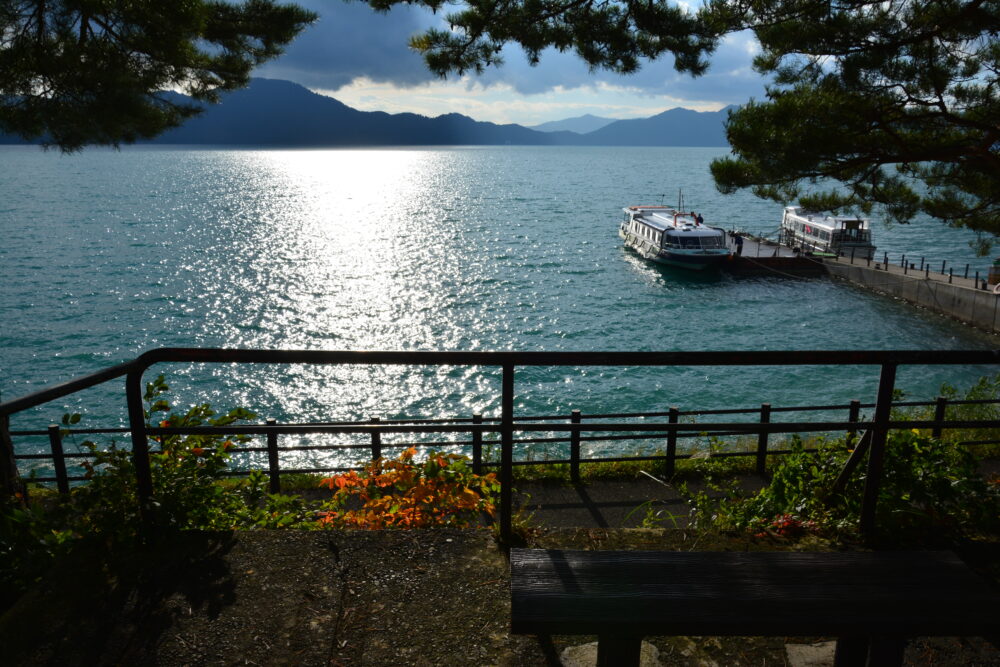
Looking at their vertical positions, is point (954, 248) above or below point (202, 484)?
below

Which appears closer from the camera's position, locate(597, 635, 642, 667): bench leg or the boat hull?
locate(597, 635, 642, 667): bench leg

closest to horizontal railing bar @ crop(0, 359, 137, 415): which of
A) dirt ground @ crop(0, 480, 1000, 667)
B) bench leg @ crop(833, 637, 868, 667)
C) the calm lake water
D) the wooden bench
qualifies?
dirt ground @ crop(0, 480, 1000, 667)

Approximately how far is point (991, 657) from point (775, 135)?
29.4 feet

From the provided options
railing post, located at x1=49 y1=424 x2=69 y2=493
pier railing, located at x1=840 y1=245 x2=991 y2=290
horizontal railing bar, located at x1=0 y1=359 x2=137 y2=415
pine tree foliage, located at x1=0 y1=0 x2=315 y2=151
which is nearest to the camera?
horizontal railing bar, located at x1=0 y1=359 x2=137 y2=415

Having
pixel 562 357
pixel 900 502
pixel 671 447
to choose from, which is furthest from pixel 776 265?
pixel 562 357

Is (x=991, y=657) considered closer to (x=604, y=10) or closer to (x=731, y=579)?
(x=731, y=579)

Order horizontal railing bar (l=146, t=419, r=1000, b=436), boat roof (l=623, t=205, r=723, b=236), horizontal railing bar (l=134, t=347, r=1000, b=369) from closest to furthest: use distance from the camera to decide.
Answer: horizontal railing bar (l=134, t=347, r=1000, b=369) → horizontal railing bar (l=146, t=419, r=1000, b=436) → boat roof (l=623, t=205, r=723, b=236)

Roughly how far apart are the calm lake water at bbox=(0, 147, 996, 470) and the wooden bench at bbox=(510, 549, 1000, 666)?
748 inches

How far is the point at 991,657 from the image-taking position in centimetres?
281

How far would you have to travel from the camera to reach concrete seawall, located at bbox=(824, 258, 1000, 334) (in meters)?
35.3

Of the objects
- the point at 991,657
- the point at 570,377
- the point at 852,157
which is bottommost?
the point at 570,377

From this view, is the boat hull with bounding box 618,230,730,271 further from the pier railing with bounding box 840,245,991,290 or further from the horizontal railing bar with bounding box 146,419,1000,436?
the horizontal railing bar with bounding box 146,419,1000,436

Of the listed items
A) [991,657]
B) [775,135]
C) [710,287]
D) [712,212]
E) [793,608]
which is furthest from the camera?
[712,212]

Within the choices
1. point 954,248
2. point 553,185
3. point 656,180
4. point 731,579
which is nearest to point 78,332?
point 731,579
